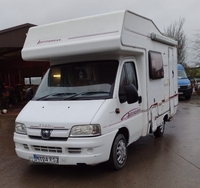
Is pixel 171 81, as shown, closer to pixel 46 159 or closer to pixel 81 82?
pixel 81 82

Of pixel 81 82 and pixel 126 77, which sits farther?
pixel 126 77

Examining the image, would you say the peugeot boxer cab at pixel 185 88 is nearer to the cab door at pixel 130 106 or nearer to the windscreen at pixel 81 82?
the cab door at pixel 130 106

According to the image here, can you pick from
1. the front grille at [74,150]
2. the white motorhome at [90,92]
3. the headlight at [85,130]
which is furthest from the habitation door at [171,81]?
the front grille at [74,150]

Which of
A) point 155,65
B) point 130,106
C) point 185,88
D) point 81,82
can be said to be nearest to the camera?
point 81,82

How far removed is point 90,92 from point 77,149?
1.14 metres

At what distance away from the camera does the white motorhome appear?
4.35 metres

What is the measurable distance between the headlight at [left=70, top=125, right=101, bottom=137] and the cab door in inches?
32.2

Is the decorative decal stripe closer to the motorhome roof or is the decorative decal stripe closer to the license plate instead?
the motorhome roof

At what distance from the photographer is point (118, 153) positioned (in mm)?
4938

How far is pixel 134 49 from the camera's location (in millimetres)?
5262

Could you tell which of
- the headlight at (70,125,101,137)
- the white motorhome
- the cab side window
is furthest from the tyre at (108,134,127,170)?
the cab side window

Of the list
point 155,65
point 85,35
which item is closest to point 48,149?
point 85,35

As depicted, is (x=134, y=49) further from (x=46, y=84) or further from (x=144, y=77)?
(x=46, y=84)

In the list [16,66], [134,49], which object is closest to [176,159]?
[134,49]
